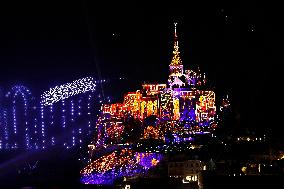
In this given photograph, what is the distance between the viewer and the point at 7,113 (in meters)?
38.8

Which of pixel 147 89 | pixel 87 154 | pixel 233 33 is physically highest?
pixel 233 33

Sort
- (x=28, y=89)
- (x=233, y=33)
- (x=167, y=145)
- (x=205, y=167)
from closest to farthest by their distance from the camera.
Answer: (x=205, y=167), (x=167, y=145), (x=233, y=33), (x=28, y=89)

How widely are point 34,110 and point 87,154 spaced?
10226 mm

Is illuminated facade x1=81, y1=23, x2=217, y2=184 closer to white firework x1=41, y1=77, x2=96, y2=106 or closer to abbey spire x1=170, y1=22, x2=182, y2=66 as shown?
abbey spire x1=170, y1=22, x2=182, y2=66

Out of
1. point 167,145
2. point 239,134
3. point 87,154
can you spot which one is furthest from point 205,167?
point 87,154

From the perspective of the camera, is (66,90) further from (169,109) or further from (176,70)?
(169,109)

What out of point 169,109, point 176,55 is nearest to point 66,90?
point 176,55

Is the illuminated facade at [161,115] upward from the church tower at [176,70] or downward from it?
downward

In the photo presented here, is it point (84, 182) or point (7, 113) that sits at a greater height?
point (7, 113)

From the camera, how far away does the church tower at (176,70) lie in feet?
114

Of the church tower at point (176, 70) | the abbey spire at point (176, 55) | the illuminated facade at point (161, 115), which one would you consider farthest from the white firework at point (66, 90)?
the abbey spire at point (176, 55)

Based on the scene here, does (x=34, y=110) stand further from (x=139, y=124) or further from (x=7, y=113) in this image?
(x=139, y=124)

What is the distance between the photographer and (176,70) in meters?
36.6

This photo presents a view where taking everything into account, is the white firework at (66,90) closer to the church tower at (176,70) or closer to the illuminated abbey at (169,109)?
the illuminated abbey at (169,109)
